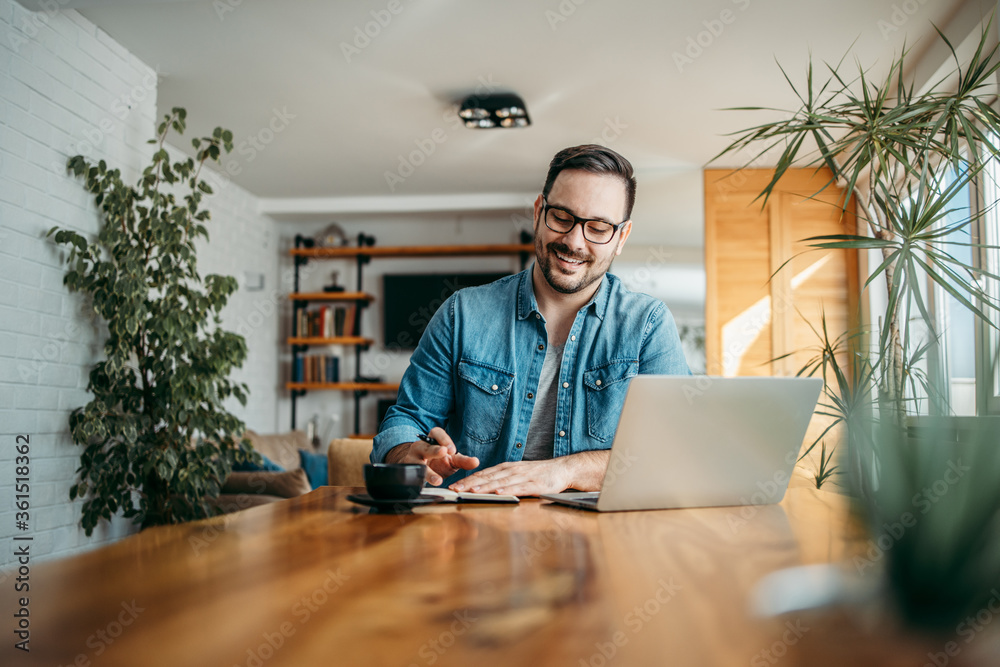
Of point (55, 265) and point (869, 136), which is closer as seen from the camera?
point (869, 136)

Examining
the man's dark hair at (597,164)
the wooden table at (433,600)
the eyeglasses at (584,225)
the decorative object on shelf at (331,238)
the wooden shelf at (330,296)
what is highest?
the decorative object on shelf at (331,238)

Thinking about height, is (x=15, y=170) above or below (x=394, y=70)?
below

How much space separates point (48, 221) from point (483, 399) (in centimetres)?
251

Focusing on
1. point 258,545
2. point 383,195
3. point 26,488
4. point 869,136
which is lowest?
point 26,488

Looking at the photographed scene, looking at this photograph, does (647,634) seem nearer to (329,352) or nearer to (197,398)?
(197,398)

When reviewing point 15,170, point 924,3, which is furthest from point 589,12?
point 15,170

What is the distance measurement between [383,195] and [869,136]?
4.84 m

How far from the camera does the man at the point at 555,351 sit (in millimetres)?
1563

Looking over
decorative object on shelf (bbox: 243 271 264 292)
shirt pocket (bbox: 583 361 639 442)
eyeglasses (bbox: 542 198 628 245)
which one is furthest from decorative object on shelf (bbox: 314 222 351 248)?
shirt pocket (bbox: 583 361 639 442)

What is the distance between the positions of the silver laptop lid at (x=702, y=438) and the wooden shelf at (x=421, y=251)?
5.46 m

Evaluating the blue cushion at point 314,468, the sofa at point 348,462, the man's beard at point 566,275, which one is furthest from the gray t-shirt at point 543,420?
the blue cushion at point 314,468

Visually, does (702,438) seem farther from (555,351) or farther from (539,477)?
(555,351)

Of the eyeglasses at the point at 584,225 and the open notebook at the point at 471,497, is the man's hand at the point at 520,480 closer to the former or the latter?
the open notebook at the point at 471,497

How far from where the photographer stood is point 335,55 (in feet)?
12.2
